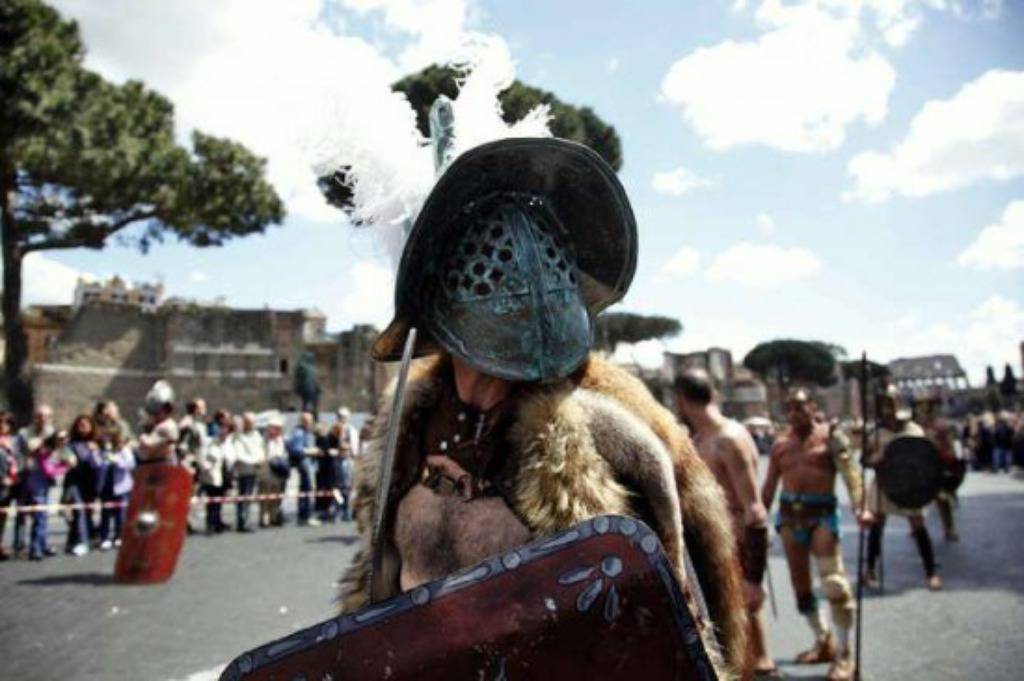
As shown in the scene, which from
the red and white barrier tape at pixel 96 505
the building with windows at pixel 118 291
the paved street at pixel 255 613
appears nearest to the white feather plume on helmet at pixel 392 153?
the paved street at pixel 255 613

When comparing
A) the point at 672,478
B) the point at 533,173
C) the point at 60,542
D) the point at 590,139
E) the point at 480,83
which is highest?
the point at 590,139

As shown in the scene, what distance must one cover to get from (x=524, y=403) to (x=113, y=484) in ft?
33.9

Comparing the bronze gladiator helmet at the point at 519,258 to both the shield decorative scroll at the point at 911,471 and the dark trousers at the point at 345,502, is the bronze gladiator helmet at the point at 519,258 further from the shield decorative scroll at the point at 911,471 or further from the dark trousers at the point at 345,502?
the dark trousers at the point at 345,502

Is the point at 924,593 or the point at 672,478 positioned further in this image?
the point at 924,593

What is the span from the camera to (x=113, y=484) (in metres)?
10.2

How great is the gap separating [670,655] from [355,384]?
170 ft

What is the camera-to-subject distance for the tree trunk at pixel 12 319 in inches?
853

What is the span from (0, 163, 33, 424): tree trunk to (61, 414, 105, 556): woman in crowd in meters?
14.4

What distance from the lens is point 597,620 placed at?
1.06 metres

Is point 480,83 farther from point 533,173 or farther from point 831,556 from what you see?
point 831,556

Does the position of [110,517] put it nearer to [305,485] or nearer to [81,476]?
[81,476]

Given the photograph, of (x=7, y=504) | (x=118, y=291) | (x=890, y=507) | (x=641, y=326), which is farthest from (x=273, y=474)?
(x=118, y=291)

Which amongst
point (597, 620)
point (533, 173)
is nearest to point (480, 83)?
point (533, 173)

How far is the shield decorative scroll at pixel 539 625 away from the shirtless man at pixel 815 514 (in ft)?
14.5
